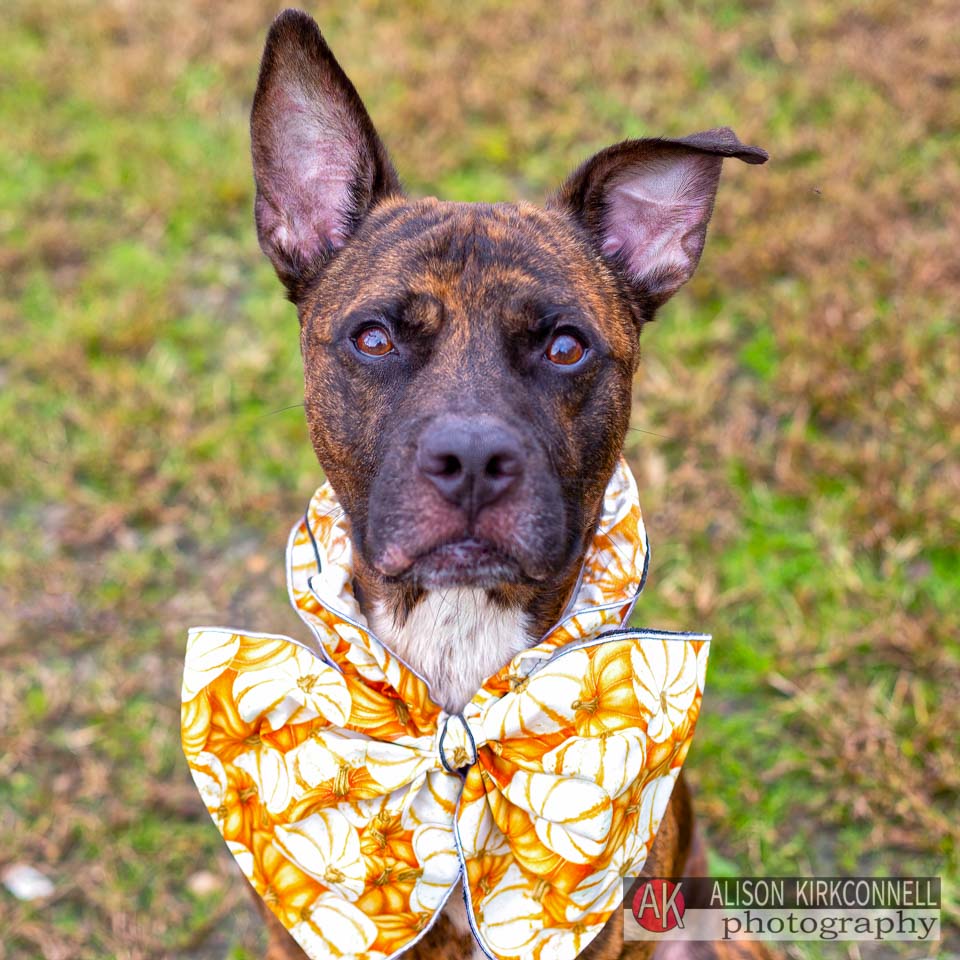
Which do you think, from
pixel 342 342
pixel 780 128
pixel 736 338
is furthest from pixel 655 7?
pixel 342 342

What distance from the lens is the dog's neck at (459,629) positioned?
3.08 metres

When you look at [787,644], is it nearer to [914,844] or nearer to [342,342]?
[914,844]

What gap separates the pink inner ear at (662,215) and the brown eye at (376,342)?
34.4 inches

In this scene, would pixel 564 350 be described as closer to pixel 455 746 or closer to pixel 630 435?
pixel 455 746

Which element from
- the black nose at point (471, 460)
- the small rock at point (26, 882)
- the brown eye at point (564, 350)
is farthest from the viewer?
the small rock at point (26, 882)

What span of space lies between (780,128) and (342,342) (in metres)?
Answer: 5.39

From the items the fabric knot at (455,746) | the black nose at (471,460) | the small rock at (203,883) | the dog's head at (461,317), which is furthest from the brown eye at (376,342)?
the small rock at (203,883)

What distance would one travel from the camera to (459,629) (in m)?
3.09

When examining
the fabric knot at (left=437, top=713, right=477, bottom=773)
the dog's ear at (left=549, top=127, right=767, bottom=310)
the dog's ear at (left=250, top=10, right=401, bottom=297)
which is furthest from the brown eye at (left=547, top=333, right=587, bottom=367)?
the fabric knot at (left=437, top=713, right=477, bottom=773)

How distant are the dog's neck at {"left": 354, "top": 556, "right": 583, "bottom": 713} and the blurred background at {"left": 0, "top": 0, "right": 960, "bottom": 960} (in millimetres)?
1558

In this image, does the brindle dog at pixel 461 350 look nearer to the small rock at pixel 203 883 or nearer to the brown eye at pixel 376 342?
the brown eye at pixel 376 342

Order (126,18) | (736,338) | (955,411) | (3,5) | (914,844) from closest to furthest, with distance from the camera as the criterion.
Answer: (914,844), (955,411), (736,338), (126,18), (3,5)

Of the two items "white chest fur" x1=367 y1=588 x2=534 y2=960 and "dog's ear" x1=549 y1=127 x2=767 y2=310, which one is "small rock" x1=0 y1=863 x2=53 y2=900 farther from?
"dog's ear" x1=549 y1=127 x2=767 y2=310

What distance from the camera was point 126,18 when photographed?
9656mm
